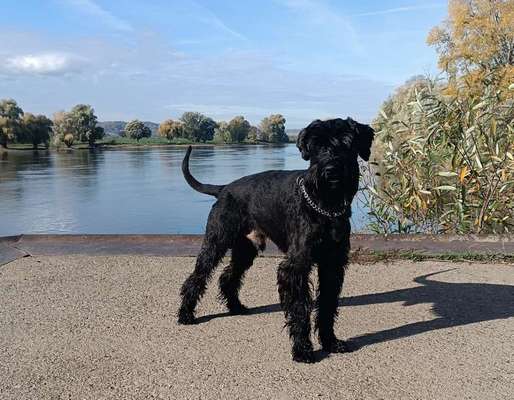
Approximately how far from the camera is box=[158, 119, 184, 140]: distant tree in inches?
2419

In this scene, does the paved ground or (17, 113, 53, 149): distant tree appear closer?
the paved ground

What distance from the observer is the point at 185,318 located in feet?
14.2

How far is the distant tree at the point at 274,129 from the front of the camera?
58081 millimetres

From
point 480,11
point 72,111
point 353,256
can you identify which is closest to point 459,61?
point 480,11

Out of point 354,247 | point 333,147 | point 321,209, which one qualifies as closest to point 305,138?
point 333,147

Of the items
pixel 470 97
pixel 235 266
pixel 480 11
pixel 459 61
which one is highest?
pixel 480 11

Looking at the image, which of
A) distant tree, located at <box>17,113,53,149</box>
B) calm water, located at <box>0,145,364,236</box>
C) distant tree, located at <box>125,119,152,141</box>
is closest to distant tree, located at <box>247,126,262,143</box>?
distant tree, located at <box>125,119,152,141</box>

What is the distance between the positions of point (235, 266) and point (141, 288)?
3.52 feet

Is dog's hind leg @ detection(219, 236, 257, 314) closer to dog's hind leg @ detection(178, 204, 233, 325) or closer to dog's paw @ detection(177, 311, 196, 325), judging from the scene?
dog's hind leg @ detection(178, 204, 233, 325)

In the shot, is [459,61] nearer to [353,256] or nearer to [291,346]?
[353,256]

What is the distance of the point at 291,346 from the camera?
3.78 meters

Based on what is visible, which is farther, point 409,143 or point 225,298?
point 409,143

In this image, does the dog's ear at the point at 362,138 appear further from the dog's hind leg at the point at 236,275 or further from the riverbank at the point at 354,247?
the riverbank at the point at 354,247

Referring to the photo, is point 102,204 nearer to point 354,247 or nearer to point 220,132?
point 354,247
